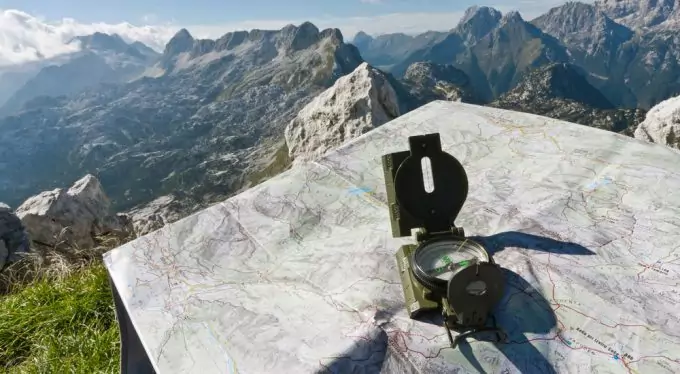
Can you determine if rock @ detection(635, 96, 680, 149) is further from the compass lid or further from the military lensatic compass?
the military lensatic compass

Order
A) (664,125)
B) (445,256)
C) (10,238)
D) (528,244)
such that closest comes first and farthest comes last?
(445,256)
(528,244)
(10,238)
(664,125)

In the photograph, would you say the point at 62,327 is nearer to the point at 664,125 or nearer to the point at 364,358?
the point at 364,358

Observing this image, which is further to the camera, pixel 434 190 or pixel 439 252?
pixel 434 190

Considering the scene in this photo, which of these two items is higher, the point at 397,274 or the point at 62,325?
the point at 397,274

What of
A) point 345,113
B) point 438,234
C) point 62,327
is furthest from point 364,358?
point 345,113

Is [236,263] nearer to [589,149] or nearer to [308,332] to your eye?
[308,332]

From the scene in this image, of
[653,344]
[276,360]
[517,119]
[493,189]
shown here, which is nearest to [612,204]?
[493,189]

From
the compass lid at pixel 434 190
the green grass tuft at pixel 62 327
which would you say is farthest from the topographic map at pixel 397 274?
the green grass tuft at pixel 62 327
